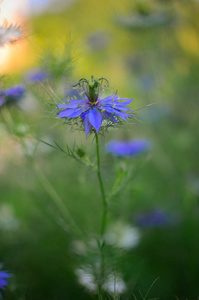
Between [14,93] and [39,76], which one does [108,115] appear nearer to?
[14,93]

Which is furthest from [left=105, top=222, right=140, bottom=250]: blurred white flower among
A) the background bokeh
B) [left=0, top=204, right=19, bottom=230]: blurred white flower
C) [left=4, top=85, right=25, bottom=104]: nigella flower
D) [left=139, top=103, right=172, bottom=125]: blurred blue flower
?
[left=139, top=103, right=172, bottom=125]: blurred blue flower

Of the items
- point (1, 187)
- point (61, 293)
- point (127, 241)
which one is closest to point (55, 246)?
point (61, 293)

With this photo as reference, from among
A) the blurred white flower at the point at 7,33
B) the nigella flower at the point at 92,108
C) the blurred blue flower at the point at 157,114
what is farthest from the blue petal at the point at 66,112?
the blurred blue flower at the point at 157,114

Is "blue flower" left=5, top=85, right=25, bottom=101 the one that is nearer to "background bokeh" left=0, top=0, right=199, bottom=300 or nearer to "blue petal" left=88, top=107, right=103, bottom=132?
"background bokeh" left=0, top=0, right=199, bottom=300

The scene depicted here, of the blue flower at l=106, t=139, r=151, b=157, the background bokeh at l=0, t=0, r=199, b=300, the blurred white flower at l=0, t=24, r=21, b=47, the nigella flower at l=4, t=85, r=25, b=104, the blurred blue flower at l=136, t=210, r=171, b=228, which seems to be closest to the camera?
the blurred white flower at l=0, t=24, r=21, b=47

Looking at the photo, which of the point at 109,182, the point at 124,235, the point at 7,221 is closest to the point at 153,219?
the point at 124,235

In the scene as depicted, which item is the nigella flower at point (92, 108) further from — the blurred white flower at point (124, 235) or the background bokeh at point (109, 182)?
the blurred white flower at point (124, 235)

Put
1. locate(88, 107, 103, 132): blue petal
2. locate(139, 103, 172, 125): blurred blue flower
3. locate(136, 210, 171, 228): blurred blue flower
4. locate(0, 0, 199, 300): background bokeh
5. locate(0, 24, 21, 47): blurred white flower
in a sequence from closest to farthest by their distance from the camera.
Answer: locate(88, 107, 103, 132): blue petal
locate(0, 24, 21, 47): blurred white flower
locate(0, 0, 199, 300): background bokeh
locate(136, 210, 171, 228): blurred blue flower
locate(139, 103, 172, 125): blurred blue flower

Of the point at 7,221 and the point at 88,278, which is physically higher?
the point at 7,221
